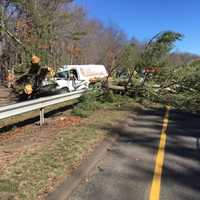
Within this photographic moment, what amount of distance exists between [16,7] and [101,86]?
14.5m

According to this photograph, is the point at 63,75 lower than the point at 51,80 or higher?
higher

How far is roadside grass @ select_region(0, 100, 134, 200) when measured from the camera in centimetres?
465

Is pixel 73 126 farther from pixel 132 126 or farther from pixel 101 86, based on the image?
pixel 101 86

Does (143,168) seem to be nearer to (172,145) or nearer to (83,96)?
(172,145)

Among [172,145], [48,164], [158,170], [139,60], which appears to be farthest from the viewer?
[139,60]

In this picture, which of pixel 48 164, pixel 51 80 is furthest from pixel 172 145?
pixel 51 80

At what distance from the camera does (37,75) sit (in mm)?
17000

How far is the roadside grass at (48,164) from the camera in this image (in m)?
4.65

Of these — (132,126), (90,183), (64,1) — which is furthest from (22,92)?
(64,1)

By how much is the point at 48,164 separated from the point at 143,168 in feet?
5.63

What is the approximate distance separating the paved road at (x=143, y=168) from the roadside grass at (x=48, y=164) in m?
0.43

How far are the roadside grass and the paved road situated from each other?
43 centimetres

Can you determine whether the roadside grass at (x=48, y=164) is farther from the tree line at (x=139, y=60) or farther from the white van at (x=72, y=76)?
the white van at (x=72, y=76)

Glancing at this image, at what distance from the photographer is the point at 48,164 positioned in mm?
5738
